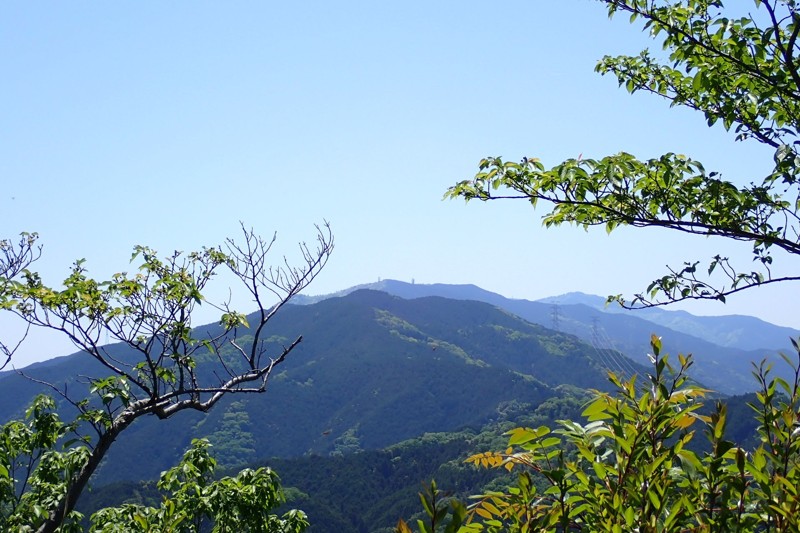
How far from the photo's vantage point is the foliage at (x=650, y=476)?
150 cm

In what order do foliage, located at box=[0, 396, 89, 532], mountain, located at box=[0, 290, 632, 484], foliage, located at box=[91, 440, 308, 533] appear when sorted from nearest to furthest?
foliage, located at box=[0, 396, 89, 532], foliage, located at box=[91, 440, 308, 533], mountain, located at box=[0, 290, 632, 484]

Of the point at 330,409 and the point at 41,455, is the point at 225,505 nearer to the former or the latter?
the point at 41,455

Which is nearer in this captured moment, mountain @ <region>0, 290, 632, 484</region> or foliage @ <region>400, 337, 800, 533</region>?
foliage @ <region>400, 337, 800, 533</region>

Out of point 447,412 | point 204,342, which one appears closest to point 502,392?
point 447,412

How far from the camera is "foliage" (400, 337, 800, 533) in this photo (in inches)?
59.1

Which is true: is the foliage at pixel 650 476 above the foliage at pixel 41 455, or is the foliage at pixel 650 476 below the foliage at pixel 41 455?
above

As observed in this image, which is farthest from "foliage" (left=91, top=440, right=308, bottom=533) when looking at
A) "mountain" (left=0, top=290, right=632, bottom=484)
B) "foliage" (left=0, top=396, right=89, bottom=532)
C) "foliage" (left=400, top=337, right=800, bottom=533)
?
"mountain" (left=0, top=290, right=632, bottom=484)

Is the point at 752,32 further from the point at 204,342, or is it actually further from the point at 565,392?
the point at 565,392

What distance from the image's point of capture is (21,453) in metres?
7.66

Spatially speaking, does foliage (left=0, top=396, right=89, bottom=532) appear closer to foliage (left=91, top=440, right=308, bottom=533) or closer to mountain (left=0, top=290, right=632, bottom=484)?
foliage (left=91, top=440, right=308, bottom=533)

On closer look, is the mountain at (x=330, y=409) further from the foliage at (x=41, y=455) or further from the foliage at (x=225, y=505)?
the foliage at (x=41, y=455)

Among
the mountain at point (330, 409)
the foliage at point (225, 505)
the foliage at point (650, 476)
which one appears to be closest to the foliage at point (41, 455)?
the foliage at point (225, 505)

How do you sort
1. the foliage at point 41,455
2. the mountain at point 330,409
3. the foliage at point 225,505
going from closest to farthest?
the foliage at point 41,455 < the foliage at point 225,505 < the mountain at point 330,409

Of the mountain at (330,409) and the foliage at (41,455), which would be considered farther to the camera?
the mountain at (330,409)
